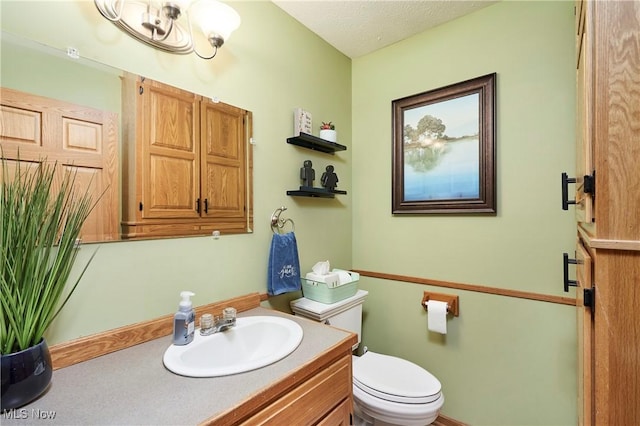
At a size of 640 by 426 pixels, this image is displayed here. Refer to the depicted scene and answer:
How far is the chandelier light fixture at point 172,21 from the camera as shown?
101cm

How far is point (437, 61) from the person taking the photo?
5.88ft

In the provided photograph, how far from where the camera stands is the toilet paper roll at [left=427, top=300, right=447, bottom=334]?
168 cm

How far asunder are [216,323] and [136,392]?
414 mm

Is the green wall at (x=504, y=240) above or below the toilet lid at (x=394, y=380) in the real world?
above

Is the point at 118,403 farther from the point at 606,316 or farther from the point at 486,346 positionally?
the point at 486,346

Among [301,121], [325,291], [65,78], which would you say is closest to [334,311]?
[325,291]

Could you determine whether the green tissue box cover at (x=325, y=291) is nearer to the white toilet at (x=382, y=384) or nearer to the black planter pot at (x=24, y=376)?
the white toilet at (x=382, y=384)

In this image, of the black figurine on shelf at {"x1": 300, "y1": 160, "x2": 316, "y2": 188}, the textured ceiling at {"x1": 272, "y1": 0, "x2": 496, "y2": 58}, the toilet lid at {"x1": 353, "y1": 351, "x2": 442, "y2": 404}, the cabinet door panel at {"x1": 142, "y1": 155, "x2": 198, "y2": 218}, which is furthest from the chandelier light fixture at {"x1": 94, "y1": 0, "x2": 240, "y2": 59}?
the toilet lid at {"x1": 353, "y1": 351, "x2": 442, "y2": 404}

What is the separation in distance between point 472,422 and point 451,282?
0.80 m

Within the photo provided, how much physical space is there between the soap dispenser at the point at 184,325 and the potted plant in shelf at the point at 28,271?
0.33m

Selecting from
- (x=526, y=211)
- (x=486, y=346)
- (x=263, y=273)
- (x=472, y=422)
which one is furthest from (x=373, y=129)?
(x=472, y=422)

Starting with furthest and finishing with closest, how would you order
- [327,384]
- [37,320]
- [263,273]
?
[263,273] → [327,384] → [37,320]

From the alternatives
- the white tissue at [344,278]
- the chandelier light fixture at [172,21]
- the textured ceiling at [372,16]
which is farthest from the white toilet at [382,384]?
the textured ceiling at [372,16]

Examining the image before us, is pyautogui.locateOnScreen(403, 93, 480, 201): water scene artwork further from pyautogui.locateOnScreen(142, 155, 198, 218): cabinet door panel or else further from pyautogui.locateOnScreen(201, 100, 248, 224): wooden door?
pyautogui.locateOnScreen(142, 155, 198, 218): cabinet door panel
